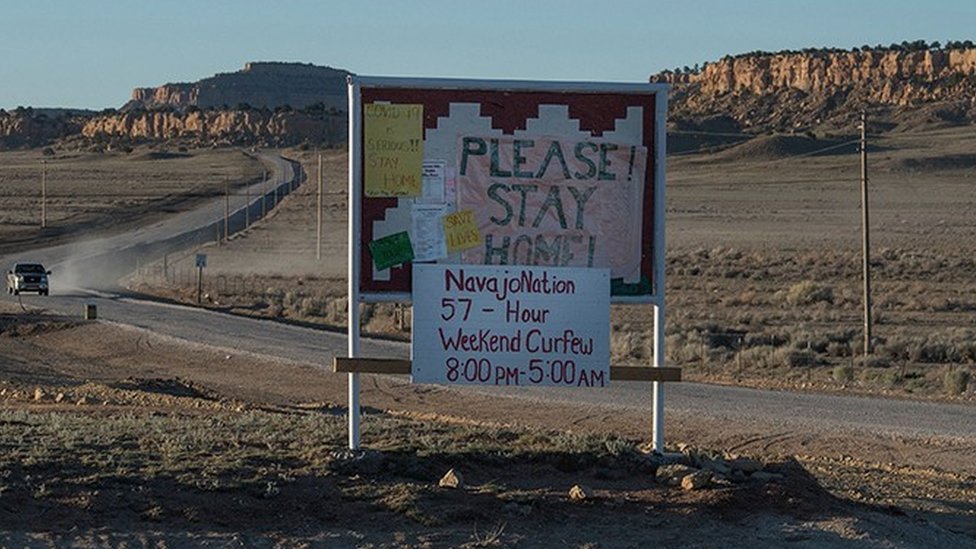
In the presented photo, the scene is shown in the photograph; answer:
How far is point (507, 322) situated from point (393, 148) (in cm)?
135

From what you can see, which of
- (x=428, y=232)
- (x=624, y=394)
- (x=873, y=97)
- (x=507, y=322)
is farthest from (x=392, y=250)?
(x=873, y=97)

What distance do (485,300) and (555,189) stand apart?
0.86 meters

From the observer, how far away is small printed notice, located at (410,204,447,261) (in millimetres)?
10266

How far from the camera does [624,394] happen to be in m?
24.5

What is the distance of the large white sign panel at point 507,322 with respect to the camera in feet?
33.8

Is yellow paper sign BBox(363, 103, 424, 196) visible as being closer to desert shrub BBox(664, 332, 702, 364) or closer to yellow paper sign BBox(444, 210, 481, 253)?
yellow paper sign BBox(444, 210, 481, 253)

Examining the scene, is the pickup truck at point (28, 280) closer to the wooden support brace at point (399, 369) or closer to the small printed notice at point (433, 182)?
the wooden support brace at point (399, 369)

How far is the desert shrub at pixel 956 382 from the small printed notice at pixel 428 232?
16985 millimetres

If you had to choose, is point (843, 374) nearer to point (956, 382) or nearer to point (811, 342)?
point (956, 382)

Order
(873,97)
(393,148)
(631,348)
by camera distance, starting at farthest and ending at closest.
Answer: (873,97), (631,348), (393,148)

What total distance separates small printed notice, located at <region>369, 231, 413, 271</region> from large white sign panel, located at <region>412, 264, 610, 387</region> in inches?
4.7

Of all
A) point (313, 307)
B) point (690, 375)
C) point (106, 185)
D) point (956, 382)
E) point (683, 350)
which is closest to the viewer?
point (956, 382)

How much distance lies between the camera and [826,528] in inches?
349

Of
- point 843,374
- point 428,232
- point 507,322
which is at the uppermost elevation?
point 428,232
